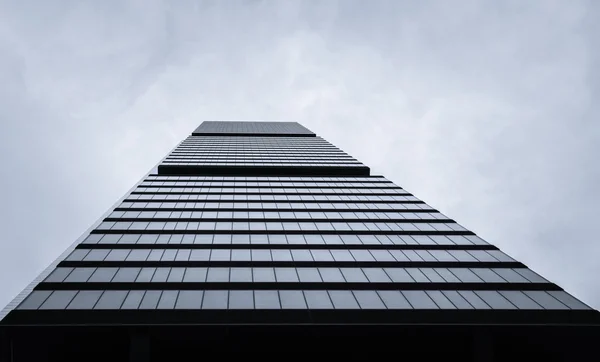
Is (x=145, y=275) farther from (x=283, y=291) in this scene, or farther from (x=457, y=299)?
(x=457, y=299)

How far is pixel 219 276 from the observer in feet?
85.2

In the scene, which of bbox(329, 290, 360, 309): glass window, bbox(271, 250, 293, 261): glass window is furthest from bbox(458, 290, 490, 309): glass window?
bbox(271, 250, 293, 261): glass window

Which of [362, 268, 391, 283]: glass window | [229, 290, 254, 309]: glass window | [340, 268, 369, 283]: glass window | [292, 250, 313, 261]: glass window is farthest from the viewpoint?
[292, 250, 313, 261]: glass window

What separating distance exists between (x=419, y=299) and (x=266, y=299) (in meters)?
8.36

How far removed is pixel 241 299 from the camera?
23297 mm

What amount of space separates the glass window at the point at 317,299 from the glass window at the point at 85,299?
11.1 metres

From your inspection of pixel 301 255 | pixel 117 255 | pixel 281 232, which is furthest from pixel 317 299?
pixel 117 255

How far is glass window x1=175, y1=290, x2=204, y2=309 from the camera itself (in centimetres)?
2223

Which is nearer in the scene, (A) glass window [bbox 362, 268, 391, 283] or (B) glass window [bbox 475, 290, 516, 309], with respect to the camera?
(B) glass window [bbox 475, 290, 516, 309]

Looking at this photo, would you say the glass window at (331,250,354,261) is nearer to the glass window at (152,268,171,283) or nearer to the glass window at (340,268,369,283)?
the glass window at (340,268,369,283)

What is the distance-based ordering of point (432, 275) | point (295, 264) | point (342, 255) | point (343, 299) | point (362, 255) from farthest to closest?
point (362, 255) → point (342, 255) → point (295, 264) → point (432, 275) → point (343, 299)

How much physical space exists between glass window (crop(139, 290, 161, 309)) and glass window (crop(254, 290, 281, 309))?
5173 millimetres
